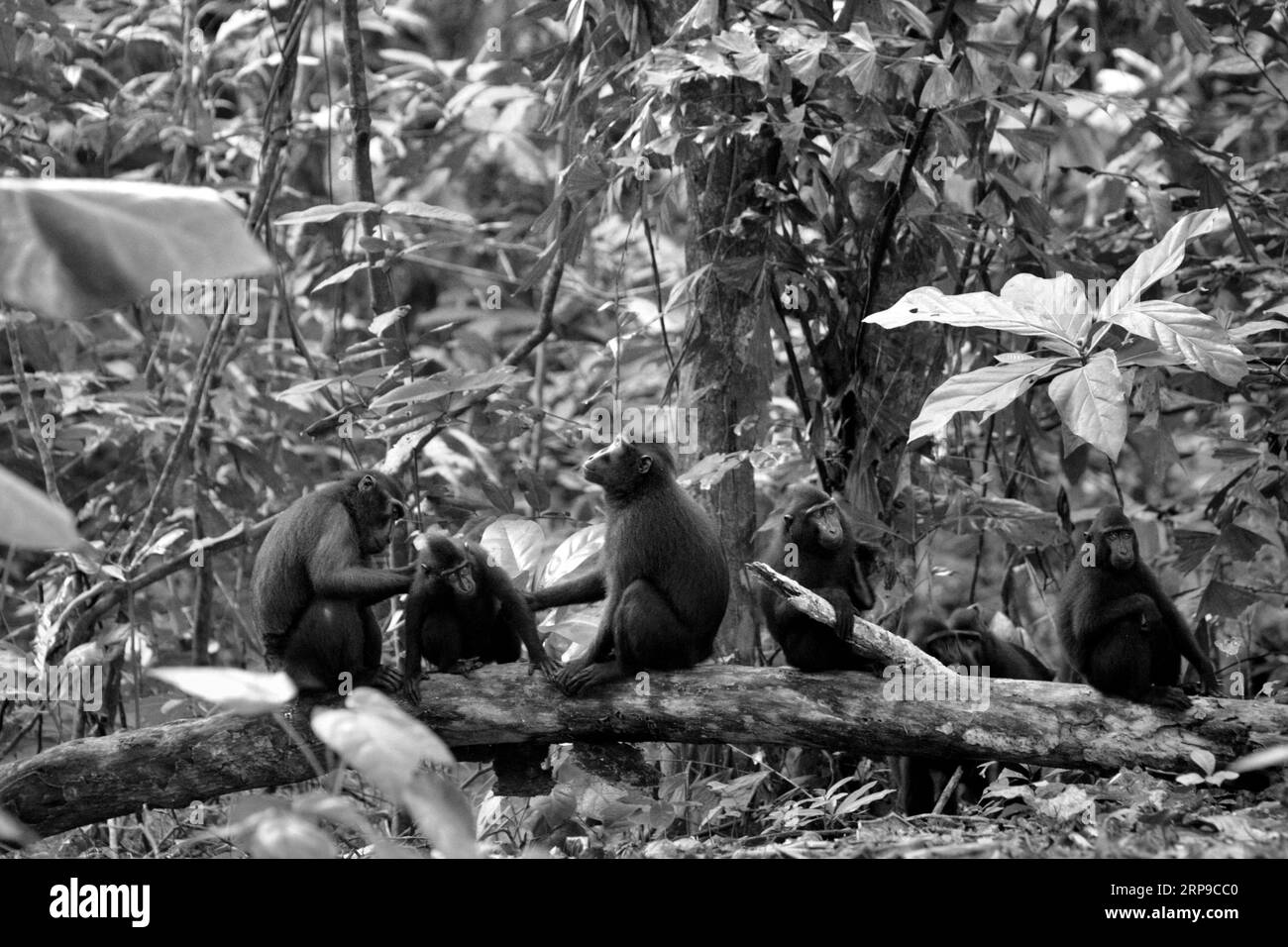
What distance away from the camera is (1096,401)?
578 centimetres

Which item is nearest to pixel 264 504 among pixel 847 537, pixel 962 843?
pixel 847 537

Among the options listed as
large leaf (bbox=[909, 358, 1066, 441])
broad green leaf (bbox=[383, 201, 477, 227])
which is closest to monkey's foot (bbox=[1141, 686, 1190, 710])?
large leaf (bbox=[909, 358, 1066, 441])

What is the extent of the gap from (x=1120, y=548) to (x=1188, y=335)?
5.40ft

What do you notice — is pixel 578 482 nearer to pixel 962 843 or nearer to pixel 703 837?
pixel 703 837

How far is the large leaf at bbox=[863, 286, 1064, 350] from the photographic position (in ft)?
20.6

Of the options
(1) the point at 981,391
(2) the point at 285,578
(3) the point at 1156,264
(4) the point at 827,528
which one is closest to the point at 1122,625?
(4) the point at 827,528

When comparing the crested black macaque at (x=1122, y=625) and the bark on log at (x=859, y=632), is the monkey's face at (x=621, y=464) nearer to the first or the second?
the bark on log at (x=859, y=632)

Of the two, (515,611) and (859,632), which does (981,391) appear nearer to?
(859,632)

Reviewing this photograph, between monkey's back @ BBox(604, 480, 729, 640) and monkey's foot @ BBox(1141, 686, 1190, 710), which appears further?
monkey's back @ BBox(604, 480, 729, 640)

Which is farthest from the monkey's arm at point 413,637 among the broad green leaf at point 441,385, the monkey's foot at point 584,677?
the broad green leaf at point 441,385

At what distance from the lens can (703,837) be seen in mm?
7805

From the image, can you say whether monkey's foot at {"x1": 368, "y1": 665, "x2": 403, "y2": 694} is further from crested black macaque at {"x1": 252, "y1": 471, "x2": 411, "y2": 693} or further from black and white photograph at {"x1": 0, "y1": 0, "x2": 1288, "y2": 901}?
black and white photograph at {"x1": 0, "y1": 0, "x2": 1288, "y2": 901}

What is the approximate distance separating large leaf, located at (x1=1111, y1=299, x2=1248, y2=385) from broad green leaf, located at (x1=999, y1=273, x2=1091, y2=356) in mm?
174

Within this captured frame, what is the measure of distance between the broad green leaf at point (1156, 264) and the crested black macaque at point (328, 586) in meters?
4.20
